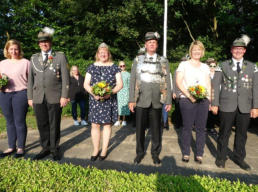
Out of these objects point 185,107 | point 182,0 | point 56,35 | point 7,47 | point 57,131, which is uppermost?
point 182,0

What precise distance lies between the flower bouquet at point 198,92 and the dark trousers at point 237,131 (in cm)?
60

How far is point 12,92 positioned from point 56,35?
16.9 metres

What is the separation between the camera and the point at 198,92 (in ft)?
12.3

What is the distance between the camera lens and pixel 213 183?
7.77 feet

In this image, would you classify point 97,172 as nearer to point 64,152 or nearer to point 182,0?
point 64,152

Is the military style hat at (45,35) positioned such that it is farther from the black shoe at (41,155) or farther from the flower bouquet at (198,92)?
the flower bouquet at (198,92)

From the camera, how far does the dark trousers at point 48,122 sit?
4.20 metres

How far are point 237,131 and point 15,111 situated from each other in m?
4.81

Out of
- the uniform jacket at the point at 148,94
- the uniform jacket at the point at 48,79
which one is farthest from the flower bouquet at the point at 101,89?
the uniform jacket at the point at 48,79

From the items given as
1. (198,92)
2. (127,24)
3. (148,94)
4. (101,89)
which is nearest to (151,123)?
(148,94)

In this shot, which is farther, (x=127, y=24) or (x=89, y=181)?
(x=127, y=24)

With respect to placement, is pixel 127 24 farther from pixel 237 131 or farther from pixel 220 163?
pixel 220 163

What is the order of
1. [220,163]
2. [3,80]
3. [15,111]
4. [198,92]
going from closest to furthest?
[198,92]
[220,163]
[3,80]
[15,111]

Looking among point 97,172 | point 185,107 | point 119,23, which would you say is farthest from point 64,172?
point 119,23
